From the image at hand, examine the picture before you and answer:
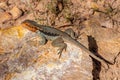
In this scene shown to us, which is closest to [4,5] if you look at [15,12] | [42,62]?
[15,12]

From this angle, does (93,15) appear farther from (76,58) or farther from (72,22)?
(76,58)

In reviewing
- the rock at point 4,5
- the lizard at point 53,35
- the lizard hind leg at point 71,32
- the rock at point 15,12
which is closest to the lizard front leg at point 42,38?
the lizard at point 53,35

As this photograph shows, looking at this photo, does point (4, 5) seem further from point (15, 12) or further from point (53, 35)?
point (53, 35)

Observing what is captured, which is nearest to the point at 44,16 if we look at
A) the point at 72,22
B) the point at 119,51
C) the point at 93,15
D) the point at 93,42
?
the point at 72,22

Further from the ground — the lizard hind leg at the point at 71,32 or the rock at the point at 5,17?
the lizard hind leg at the point at 71,32

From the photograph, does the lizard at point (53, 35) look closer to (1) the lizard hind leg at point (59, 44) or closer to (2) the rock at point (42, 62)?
(1) the lizard hind leg at point (59, 44)

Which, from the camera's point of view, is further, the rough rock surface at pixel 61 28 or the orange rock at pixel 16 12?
the orange rock at pixel 16 12

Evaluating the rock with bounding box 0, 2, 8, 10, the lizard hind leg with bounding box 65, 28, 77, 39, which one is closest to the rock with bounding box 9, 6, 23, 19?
the rock with bounding box 0, 2, 8, 10

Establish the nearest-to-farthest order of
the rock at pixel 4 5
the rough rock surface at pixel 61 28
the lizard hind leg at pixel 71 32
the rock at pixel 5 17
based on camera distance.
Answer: the rough rock surface at pixel 61 28
the lizard hind leg at pixel 71 32
the rock at pixel 5 17
the rock at pixel 4 5

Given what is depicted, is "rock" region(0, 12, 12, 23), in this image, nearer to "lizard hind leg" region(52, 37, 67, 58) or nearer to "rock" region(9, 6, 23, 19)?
"rock" region(9, 6, 23, 19)
